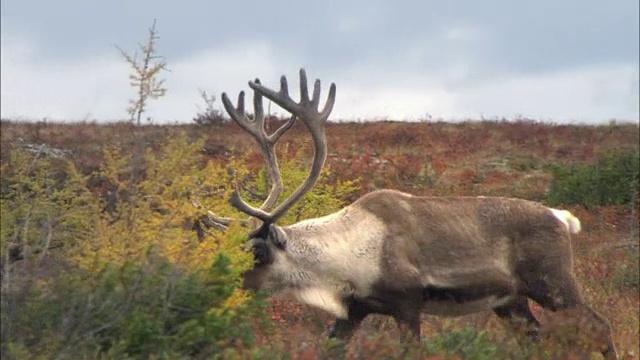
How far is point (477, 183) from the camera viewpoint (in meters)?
22.7

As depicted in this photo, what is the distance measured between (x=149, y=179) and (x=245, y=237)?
1.45 m

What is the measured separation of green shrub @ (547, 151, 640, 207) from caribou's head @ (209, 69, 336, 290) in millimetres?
11619

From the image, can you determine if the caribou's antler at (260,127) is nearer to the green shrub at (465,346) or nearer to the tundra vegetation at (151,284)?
the tundra vegetation at (151,284)

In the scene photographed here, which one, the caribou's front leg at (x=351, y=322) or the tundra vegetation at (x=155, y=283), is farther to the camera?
the caribou's front leg at (x=351, y=322)

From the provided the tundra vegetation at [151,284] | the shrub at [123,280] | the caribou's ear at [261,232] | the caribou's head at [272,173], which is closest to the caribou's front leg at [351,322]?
the tundra vegetation at [151,284]

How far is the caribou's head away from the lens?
8.15 metres

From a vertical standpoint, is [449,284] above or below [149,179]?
below

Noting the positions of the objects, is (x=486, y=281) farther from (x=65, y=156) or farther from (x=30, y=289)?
(x=65, y=156)

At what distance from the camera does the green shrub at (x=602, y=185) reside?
65.2ft

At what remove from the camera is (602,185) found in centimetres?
2016

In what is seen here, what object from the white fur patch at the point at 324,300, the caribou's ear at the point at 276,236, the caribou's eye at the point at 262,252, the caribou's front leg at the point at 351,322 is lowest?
the caribou's front leg at the point at 351,322

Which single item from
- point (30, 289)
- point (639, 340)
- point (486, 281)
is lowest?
point (639, 340)

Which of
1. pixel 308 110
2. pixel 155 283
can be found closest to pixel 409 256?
pixel 308 110

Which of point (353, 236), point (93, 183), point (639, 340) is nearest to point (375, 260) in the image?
point (353, 236)
